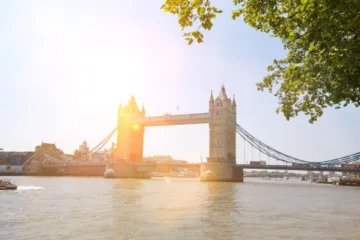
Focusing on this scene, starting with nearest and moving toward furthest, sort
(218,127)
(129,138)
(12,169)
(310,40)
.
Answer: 1. (310,40)
2. (218,127)
3. (129,138)
4. (12,169)

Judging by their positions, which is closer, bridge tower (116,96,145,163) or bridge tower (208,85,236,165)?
bridge tower (208,85,236,165)

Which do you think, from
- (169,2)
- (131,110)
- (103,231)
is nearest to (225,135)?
(131,110)

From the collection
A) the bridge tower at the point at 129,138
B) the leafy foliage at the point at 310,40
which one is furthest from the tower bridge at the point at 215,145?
the leafy foliage at the point at 310,40

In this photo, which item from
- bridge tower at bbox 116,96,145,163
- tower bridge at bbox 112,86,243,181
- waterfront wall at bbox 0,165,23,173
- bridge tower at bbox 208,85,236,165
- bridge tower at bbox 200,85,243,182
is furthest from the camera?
waterfront wall at bbox 0,165,23,173

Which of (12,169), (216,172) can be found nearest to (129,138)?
(12,169)

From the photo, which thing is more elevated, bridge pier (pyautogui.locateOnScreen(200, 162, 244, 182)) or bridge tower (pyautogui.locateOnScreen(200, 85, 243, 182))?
bridge tower (pyautogui.locateOnScreen(200, 85, 243, 182))

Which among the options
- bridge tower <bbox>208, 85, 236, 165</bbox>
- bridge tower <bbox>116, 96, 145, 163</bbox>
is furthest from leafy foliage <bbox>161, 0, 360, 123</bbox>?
bridge tower <bbox>116, 96, 145, 163</bbox>

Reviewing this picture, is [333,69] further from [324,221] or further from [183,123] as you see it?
[183,123]

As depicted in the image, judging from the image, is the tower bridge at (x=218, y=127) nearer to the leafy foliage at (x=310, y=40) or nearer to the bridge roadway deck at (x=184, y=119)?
the bridge roadway deck at (x=184, y=119)

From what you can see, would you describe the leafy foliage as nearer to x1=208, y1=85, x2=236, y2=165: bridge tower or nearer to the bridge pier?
the bridge pier

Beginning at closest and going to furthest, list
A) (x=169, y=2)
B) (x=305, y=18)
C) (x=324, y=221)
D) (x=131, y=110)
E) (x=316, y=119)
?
(x=169, y=2) → (x=305, y=18) → (x=316, y=119) → (x=324, y=221) → (x=131, y=110)

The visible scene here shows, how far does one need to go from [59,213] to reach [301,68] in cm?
1272

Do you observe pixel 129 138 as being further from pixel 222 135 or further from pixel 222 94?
pixel 222 135

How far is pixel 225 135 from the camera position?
Result: 77.6 m
